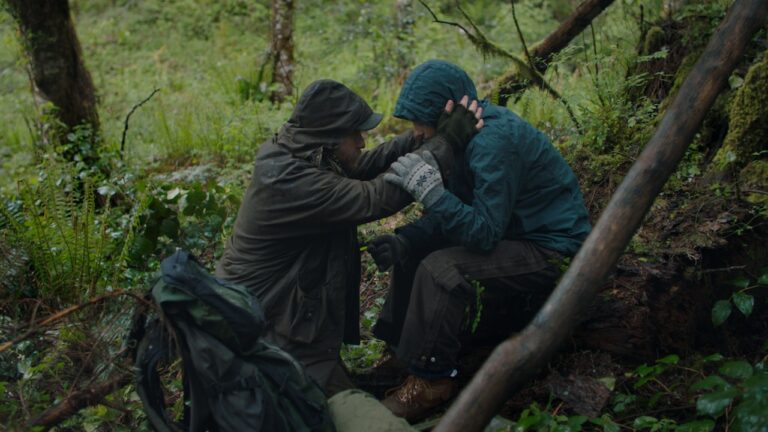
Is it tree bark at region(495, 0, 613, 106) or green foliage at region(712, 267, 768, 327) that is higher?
tree bark at region(495, 0, 613, 106)

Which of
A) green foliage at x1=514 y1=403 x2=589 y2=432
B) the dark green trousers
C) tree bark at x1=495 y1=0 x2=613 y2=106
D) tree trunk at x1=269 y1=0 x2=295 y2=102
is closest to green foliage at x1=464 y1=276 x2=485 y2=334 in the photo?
the dark green trousers

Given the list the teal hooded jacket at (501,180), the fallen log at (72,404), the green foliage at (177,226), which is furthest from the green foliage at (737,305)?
the green foliage at (177,226)

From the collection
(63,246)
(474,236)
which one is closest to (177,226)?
(63,246)

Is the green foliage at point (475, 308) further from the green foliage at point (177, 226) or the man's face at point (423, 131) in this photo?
the green foliage at point (177, 226)

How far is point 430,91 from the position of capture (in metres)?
4.14

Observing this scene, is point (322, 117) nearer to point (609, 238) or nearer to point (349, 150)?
point (349, 150)

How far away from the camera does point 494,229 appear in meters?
3.93

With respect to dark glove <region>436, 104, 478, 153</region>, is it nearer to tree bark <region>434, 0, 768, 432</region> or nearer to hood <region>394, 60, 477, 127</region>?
hood <region>394, 60, 477, 127</region>

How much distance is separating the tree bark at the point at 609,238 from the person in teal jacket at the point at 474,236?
3.25 ft

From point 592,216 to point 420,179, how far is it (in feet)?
6.10

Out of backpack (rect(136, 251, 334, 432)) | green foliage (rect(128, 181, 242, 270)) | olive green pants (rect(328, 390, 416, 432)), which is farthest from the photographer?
green foliage (rect(128, 181, 242, 270))

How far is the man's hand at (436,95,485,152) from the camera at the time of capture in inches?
161

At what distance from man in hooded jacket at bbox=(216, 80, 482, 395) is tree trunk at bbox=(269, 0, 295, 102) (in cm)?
668

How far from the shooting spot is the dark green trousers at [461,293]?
3943mm
